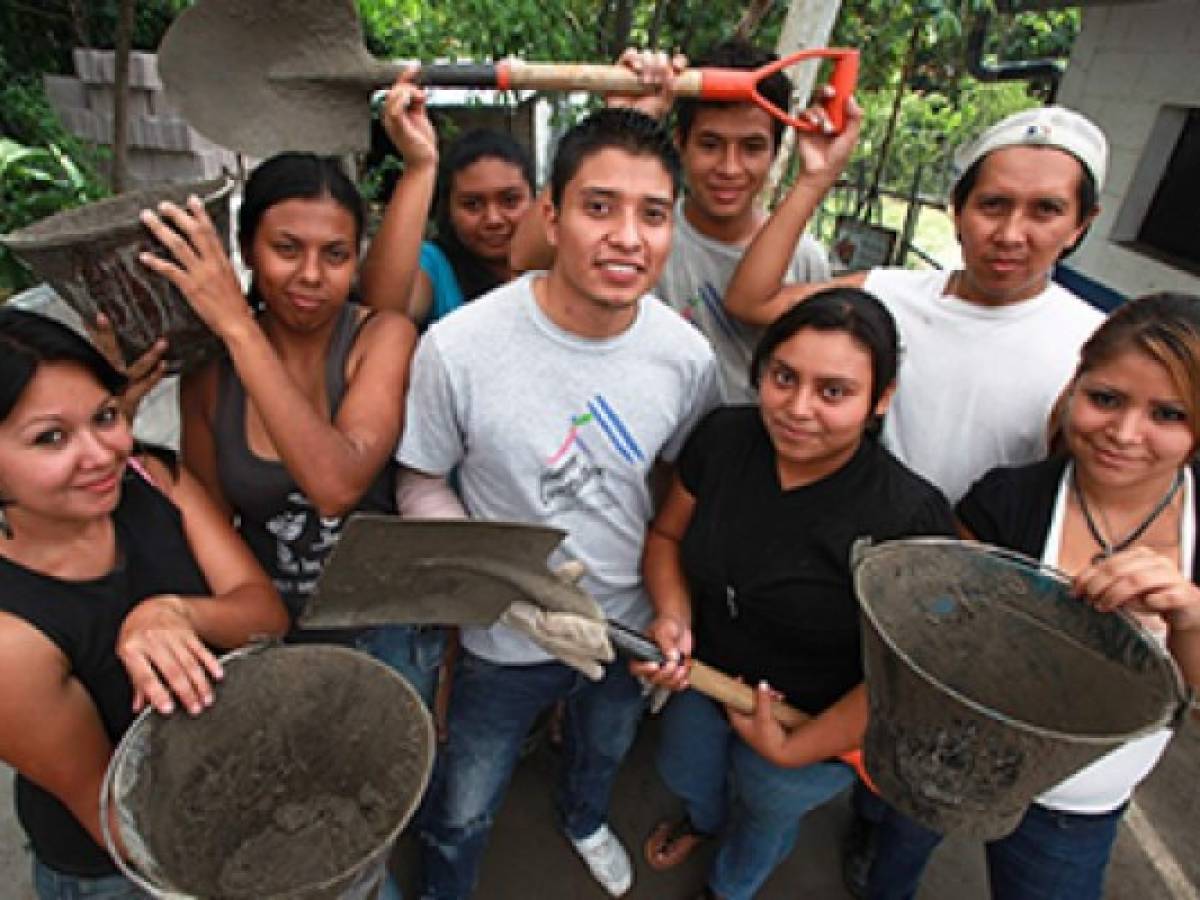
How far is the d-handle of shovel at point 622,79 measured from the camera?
1.68m

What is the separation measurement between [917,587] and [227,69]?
6.26 ft

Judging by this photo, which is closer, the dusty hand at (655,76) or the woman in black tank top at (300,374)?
the woman in black tank top at (300,374)

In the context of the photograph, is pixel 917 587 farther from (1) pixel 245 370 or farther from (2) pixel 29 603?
(2) pixel 29 603

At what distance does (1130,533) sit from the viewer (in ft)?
4.84

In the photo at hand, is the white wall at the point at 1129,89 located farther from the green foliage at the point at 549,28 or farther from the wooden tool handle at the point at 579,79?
the wooden tool handle at the point at 579,79

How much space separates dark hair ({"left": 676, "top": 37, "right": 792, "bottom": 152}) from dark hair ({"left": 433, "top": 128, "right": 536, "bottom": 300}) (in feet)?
1.60

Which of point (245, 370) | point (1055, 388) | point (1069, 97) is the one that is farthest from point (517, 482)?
point (1069, 97)

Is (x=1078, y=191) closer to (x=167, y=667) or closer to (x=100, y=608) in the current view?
(x=167, y=667)

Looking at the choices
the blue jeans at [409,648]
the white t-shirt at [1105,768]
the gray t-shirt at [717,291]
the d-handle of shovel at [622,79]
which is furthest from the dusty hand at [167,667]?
the white t-shirt at [1105,768]

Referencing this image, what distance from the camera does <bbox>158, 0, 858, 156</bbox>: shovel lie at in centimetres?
170

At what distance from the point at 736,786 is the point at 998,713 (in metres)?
1.00

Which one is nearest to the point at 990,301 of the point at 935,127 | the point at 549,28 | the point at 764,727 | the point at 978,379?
the point at 978,379

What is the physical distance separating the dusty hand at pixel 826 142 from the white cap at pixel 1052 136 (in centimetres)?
29

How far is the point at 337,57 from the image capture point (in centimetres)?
179
